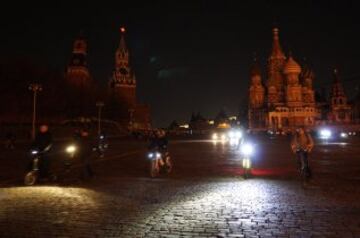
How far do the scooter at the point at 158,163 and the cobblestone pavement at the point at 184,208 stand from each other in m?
1.23

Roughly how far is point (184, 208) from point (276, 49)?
12907 centimetres

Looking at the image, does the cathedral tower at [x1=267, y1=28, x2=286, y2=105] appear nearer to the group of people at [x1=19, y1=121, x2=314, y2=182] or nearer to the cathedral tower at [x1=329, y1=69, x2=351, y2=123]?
the cathedral tower at [x1=329, y1=69, x2=351, y2=123]

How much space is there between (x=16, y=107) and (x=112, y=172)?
44.8 meters

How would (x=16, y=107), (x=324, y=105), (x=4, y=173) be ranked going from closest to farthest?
(x=4, y=173) → (x=16, y=107) → (x=324, y=105)

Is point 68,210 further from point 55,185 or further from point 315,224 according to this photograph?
point 315,224

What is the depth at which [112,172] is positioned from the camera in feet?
53.1

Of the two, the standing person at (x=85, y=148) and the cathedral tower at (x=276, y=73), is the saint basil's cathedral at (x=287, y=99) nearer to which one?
the cathedral tower at (x=276, y=73)

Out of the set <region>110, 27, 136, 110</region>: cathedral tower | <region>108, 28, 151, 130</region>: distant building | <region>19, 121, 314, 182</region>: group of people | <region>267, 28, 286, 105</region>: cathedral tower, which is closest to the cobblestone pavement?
<region>19, 121, 314, 182</region>: group of people

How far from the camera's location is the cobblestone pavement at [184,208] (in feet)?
22.1

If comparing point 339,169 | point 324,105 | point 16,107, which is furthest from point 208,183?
point 324,105

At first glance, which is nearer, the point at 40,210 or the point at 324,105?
the point at 40,210

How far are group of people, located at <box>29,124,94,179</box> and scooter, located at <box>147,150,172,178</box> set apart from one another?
2.35 meters

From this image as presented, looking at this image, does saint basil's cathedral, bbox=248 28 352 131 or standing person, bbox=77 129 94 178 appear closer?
standing person, bbox=77 129 94 178

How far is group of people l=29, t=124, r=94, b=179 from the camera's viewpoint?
42.0ft
